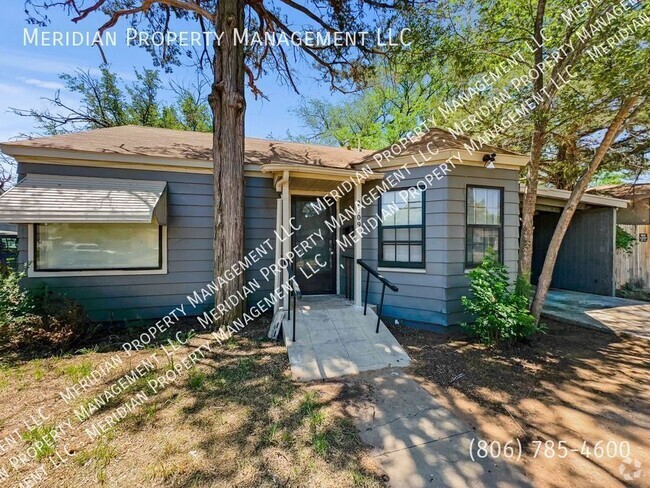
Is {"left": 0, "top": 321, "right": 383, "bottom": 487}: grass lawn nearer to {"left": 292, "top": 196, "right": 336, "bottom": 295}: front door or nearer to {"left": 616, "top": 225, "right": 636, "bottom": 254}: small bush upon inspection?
{"left": 292, "top": 196, "right": 336, "bottom": 295}: front door

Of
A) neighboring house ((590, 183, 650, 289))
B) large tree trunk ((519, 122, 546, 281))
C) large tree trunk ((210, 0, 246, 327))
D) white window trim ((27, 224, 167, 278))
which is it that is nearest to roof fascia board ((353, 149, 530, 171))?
large tree trunk ((519, 122, 546, 281))

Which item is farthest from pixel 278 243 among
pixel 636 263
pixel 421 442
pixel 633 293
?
pixel 636 263

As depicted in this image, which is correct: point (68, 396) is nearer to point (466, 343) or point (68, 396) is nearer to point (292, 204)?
point (292, 204)

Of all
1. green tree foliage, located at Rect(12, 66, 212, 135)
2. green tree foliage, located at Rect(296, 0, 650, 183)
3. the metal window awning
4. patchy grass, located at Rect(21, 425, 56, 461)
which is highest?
green tree foliage, located at Rect(12, 66, 212, 135)

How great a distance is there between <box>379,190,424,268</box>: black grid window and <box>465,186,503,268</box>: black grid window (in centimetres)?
84

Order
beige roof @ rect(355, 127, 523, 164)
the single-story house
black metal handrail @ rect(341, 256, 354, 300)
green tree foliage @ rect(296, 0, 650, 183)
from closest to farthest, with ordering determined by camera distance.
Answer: green tree foliage @ rect(296, 0, 650, 183) < beige roof @ rect(355, 127, 523, 164) < black metal handrail @ rect(341, 256, 354, 300) < the single-story house

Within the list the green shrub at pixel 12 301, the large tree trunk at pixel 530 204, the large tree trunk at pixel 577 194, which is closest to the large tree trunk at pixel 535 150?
the large tree trunk at pixel 530 204

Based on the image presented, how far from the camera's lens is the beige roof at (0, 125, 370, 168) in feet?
16.0

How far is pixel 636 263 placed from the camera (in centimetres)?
866

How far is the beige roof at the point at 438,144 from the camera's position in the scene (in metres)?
5.03

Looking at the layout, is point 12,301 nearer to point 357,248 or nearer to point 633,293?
point 357,248

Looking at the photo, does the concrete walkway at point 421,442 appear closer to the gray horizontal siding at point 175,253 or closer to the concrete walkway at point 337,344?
the concrete walkway at point 337,344

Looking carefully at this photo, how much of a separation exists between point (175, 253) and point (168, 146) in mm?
2176

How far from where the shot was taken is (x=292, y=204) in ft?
19.6
